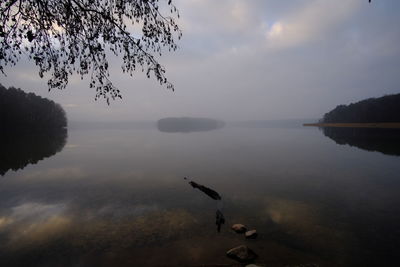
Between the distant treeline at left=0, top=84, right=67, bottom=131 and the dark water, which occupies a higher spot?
the distant treeline at left=0, top=84, right=67, bottom=131

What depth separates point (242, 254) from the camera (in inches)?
448

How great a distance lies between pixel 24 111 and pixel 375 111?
21847 centimetres

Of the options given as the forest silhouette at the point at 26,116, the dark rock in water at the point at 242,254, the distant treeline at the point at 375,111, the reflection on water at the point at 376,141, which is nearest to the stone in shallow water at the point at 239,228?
the dark rock in water at the point at 242,254

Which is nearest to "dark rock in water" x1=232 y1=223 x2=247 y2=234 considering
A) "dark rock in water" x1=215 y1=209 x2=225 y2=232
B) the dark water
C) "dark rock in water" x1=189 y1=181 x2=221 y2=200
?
the dark water

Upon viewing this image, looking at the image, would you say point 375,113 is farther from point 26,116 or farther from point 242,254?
point 26,116

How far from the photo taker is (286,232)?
47.4ft

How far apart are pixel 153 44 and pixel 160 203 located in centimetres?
1612

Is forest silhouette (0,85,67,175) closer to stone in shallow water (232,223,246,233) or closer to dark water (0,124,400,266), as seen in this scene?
dark water (0,124,400,266)

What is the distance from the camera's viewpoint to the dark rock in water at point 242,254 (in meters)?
11.2

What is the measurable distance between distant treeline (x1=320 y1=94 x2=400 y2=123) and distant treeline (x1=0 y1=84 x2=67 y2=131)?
705 feet

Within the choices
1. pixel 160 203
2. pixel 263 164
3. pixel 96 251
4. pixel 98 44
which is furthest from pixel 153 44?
pixel 263 164

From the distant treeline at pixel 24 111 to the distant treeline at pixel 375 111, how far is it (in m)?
215

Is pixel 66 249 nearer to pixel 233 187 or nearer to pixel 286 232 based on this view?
pixel 286 232

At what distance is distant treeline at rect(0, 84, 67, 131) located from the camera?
4707 inches
